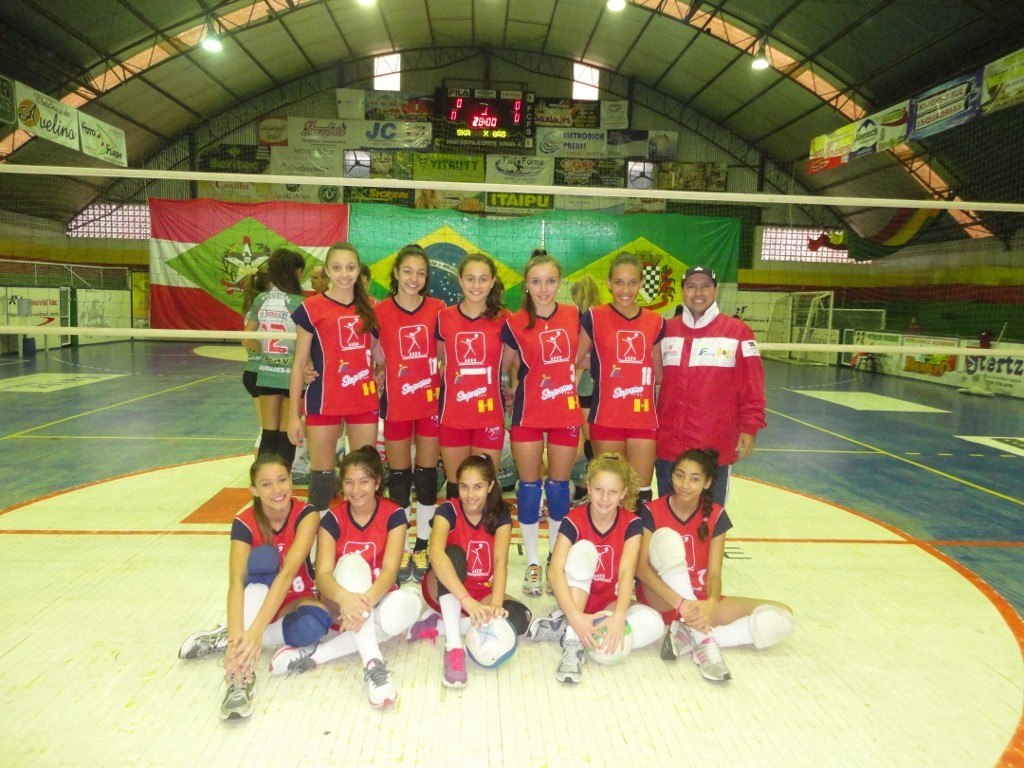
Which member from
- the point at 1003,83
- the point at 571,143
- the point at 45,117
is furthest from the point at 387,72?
the point at 1003,83

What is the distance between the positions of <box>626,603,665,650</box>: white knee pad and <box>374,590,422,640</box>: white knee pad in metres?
0.88

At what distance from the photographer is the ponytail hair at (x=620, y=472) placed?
2.74 m

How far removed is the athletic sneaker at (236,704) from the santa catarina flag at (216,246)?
26.0 ft

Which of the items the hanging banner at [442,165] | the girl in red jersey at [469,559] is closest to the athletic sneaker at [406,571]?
the girl in red jersey at [469,559]

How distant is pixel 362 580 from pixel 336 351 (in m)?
1.17

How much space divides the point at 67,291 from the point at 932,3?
19.8 metres

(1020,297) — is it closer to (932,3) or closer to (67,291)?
(932,3)

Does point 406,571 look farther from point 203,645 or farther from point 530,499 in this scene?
point 203,645

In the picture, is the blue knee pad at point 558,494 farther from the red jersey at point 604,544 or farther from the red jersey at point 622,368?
the red jersey at point 604,544

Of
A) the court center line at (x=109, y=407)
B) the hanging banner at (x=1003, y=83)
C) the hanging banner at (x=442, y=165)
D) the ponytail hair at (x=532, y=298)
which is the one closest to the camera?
the ponytail hair at (x=532, y=298)

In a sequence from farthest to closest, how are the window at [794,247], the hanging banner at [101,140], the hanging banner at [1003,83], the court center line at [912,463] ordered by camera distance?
the window at [794,247], the hanging banner at [101,140], the hanging banner at [1003,83], the court center line at [912,463]

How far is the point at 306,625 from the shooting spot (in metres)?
2.49

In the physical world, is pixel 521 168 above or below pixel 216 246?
above

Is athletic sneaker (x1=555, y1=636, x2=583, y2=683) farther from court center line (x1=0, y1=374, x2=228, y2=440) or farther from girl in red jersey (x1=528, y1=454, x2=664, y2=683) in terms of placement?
court center line (x1=0, y1=374, x2=228, y2=440)
